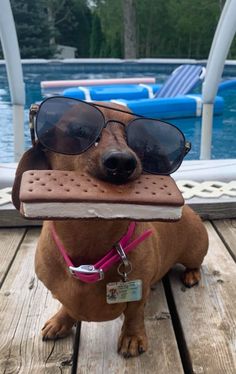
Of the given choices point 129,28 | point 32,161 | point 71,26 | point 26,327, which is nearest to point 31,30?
point 129,28

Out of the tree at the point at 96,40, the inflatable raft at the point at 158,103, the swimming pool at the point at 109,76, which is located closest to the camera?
the swimming pool at the point at 109,76

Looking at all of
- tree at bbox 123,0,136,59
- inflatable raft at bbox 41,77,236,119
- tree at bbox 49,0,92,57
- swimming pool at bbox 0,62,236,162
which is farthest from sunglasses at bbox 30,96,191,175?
tree at bbox 49,0,92,57

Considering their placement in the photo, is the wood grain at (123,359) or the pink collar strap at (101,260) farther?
the wood grain at (123,359)

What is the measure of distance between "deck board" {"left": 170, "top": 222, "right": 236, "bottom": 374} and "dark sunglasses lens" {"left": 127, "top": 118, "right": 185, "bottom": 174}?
595 millimetres

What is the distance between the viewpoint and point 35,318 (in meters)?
1.70

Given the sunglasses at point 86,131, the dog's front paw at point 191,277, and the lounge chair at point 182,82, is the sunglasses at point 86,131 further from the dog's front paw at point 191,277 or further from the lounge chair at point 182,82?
the lounge chair at point 182,82

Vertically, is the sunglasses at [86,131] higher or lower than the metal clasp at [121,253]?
higher

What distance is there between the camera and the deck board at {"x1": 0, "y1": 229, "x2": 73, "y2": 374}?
1.48m

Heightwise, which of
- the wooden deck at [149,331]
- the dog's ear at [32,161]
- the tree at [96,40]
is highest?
the dog's ear at [32,161]

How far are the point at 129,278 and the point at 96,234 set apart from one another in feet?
0.62

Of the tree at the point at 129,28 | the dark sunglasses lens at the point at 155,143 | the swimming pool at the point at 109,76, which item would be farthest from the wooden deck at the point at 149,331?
the tree at the point at 129,28

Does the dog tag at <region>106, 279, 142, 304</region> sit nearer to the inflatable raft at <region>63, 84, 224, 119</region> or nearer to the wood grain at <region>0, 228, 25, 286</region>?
the wood grain at <region>0, 228, 25, 286</region>

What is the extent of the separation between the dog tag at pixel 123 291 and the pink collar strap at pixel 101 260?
0.18ft

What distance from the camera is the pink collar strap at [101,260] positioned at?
1.33 meters
